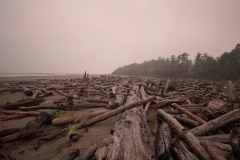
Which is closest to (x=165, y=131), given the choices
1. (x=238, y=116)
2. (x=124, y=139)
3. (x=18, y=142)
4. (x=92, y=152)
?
(x=124, y=139)

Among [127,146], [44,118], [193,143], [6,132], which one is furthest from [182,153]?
[6,132]

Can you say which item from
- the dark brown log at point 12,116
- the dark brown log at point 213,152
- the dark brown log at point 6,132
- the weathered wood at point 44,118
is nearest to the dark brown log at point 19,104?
the dark brown log at point 12,116

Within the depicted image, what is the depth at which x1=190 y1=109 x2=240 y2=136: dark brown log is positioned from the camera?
283cm

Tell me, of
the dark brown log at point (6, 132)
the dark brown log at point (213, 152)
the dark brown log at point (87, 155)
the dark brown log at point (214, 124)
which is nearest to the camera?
the dark brown log at point (213, 152)

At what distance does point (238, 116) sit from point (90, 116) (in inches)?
176

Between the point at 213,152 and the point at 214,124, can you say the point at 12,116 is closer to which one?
the point at 213,152

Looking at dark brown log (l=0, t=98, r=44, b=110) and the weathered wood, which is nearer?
the weathered wood

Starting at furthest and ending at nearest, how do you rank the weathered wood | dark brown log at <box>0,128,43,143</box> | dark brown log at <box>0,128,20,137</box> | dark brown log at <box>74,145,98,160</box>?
the weathered wood → dark brown log at <box>0,128,20,137</box> → dark brown log at <box>0,128,43,143</box> → dark brown log at <box>74,145,98,160</box>

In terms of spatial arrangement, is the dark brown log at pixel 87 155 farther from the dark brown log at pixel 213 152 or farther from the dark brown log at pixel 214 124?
the dark brown log at pixel 214 124

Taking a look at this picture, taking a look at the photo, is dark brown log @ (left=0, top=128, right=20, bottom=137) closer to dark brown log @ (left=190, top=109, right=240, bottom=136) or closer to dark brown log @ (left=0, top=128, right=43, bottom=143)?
dark brown log @ (left=0, top=128, right=43, bottom=143)

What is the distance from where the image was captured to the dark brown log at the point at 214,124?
111 inches

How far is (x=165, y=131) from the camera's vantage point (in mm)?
2867

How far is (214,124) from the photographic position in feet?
9.68

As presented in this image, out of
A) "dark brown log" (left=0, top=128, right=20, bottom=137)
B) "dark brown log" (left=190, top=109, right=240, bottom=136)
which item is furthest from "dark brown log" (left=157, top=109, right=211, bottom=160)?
"dark brown log" (left=0, top=128, right=20, bottom=137)
